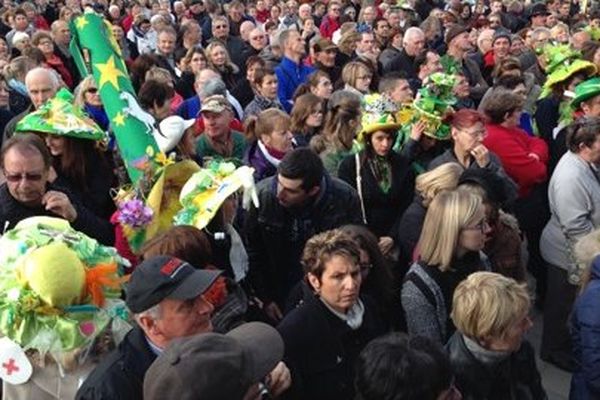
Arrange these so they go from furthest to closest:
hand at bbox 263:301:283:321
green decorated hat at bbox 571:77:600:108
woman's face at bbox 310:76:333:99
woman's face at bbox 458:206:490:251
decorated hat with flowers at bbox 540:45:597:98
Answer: woman's face at bbox 310:76:333:99 < decorated hat with flowers at bbox 540:45:597:98 < green decorated hat at bbox 571:77:600:108 < hand at bbox 263:301:283:321 < woman's face at bbox 458:206:490:251

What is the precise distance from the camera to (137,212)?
12.1 ft

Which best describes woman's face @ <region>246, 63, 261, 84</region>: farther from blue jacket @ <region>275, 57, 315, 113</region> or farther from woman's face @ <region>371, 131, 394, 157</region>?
woman's face @ <region>371, 131, 394, 157</region>

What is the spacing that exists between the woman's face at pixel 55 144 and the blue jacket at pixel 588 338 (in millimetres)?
2814

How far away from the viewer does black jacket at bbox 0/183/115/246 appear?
366 cm

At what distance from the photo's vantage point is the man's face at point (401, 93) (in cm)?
617

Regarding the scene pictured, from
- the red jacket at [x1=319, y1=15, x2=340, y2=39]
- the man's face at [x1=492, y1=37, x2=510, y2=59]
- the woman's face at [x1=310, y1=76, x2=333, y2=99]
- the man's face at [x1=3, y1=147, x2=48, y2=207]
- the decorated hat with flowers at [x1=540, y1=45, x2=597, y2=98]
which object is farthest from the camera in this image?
the red jacket at [x1=319, y1=15, x2=340, y2=39]

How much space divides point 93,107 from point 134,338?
3546 mm

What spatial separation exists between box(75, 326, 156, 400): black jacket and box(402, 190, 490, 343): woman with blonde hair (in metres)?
1.34

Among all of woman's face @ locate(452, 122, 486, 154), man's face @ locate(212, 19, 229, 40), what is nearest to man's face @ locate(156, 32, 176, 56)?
man's face @ locate(212, 19, 229, 40)

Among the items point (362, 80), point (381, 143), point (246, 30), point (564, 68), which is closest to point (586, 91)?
point (564, 68)

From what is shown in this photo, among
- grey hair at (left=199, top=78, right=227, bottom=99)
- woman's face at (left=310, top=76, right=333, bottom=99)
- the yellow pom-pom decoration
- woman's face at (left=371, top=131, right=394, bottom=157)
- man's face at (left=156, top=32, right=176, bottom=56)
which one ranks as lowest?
man's face at (left=156, top=32, right=176, bottom=56)

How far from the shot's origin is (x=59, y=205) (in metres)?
3.69

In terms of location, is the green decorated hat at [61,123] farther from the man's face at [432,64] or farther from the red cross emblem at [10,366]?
the man's face at [432,64]

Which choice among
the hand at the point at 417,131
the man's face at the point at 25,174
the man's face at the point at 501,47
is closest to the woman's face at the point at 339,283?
the man's face at the point at 25,174
